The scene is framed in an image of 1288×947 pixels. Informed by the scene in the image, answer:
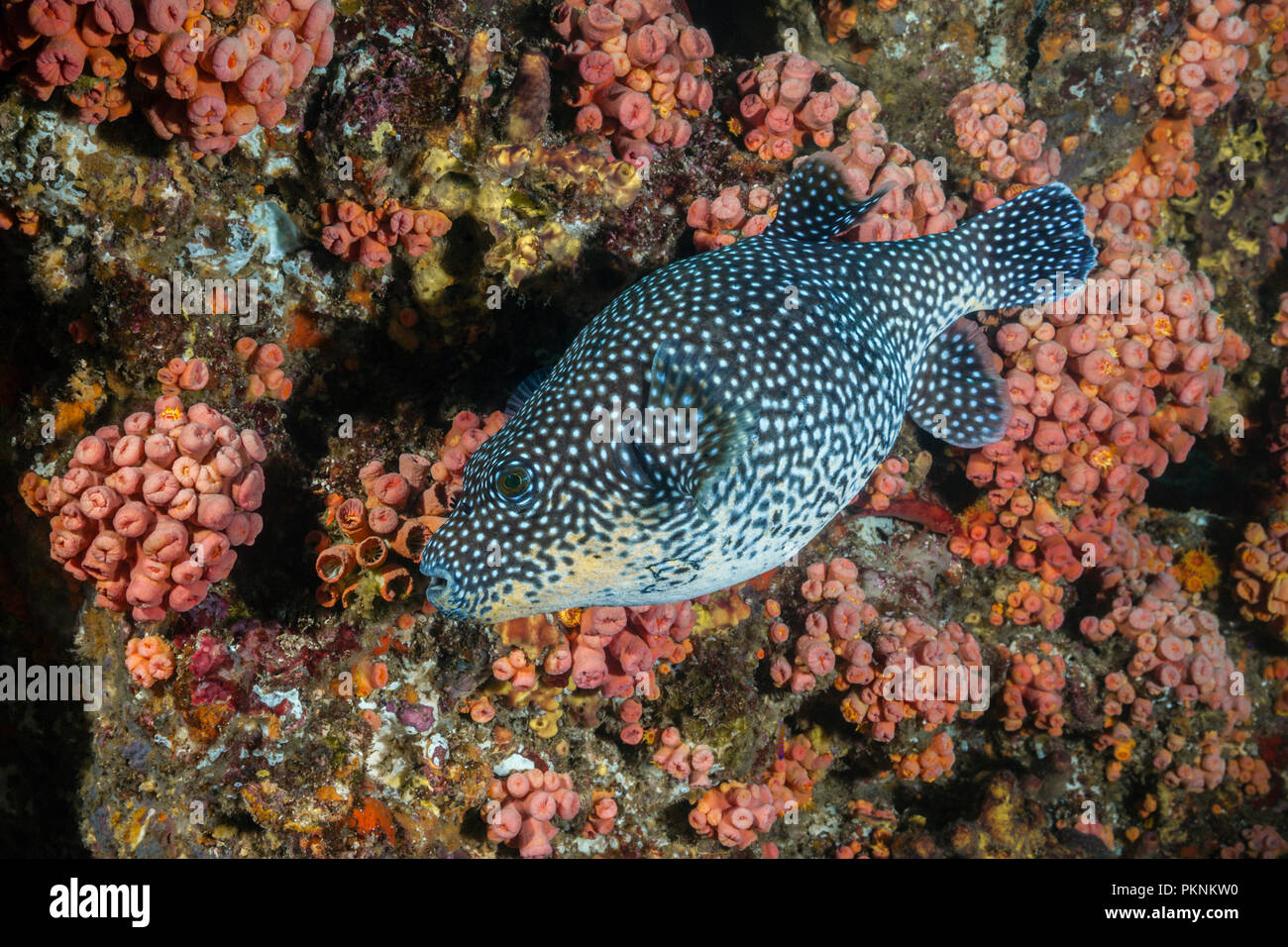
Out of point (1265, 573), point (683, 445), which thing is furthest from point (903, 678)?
point (1265, 573)

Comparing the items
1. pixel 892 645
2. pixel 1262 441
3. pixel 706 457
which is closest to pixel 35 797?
pixel 706 457

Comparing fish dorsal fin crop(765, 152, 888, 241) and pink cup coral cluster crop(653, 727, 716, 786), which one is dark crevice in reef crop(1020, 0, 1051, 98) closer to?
fish dorsal fin crop(765, 152, 888, 241)

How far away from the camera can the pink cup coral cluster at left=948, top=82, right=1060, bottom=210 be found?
5.48 metres

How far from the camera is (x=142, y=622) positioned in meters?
4.16

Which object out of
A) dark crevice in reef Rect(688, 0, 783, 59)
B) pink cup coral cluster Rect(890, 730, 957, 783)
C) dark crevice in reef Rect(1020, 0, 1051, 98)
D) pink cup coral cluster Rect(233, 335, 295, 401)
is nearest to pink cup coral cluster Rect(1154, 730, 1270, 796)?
pink cup coral cluster Rect(890, 730, 957, 783)

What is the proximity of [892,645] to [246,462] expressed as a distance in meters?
4.59

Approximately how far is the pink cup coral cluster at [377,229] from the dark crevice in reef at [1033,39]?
5.20m

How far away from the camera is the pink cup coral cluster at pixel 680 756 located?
16.1ft

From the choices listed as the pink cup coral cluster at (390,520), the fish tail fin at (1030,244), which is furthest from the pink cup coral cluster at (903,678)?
the pink cup coral cluster at (390,520)

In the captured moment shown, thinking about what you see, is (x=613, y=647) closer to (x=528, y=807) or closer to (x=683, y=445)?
(x=528, y=807)

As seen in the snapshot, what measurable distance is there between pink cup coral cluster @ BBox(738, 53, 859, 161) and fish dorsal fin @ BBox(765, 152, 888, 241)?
62 cm

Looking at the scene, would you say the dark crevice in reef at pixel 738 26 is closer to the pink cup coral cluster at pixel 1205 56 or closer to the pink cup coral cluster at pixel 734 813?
the pink cup coral cluster at pixel 1205 56

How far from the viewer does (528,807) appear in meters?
4.60

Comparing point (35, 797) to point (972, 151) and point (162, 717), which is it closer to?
point (162, 717)
